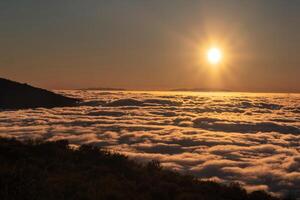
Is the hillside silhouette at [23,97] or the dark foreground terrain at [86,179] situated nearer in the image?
the dark foreground terrain at [86,179]

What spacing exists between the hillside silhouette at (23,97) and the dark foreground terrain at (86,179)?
443ft

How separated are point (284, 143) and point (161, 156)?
28.2 meters

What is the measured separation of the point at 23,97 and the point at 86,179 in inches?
6131

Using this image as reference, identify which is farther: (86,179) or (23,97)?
(23,97)

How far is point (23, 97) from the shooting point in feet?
557

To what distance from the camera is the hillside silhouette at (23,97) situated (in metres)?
160

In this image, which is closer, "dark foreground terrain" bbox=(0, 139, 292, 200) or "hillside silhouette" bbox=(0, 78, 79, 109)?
"dark foreground terrain" bbox=(0, 139, 292, 200)

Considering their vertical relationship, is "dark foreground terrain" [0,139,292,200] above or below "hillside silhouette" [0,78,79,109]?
below

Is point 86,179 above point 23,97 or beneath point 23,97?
beneath

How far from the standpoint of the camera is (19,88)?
16938cm

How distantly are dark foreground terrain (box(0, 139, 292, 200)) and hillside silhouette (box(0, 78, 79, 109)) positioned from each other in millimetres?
135063

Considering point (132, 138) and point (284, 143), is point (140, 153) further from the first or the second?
point (284, 143)

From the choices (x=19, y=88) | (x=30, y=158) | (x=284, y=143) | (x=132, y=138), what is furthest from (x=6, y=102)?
(x=30, y=158)

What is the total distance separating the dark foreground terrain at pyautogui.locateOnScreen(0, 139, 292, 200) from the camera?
687 inches
